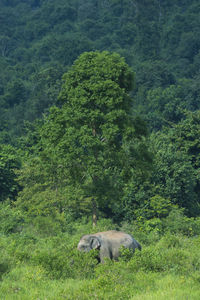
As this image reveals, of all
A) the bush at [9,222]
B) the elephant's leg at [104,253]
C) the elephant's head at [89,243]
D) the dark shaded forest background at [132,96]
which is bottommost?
the dark shaded forest background at [132,96]

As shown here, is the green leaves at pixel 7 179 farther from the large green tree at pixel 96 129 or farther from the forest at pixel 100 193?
the large green tree at pixel 96 129

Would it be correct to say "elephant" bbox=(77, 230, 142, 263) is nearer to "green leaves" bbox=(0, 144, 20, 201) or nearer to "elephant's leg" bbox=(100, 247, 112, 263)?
"elephant's leg" bbox=(100, 247, 112, 263)

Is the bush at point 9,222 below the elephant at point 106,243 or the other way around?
below

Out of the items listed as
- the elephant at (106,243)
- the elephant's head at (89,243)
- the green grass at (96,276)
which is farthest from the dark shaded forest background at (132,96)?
the green grass at (96,276)

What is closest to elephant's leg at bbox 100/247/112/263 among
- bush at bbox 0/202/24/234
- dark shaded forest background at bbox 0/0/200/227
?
dark shaded forest background at bbox 0/0/200/227

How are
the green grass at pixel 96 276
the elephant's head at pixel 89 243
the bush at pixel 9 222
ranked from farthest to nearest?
the bush at pixel 9 222 → the elephant's head at pixel 89 243 → the green grass at pixel 96 276

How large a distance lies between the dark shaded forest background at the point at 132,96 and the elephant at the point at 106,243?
4854 mm

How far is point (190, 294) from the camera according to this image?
8938mm

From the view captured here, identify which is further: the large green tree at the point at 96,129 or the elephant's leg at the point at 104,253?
the large green tree at the point at 96,129

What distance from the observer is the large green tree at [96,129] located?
16.7m

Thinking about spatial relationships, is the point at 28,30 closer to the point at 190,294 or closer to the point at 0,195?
the point at 0,195

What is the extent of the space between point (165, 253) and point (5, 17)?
11312 cm

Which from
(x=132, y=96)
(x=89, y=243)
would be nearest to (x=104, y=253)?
(x=89, y=243)

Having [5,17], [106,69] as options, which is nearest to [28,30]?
[5,17]
